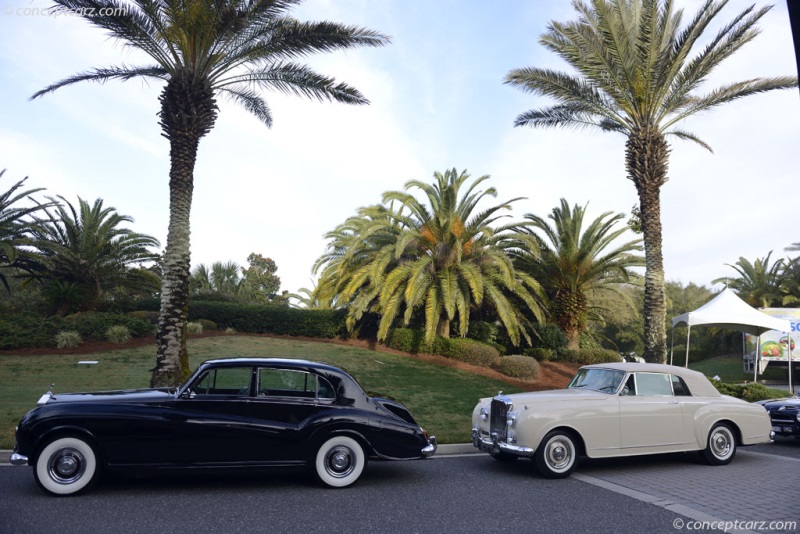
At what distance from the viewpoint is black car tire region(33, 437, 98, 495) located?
6.16 m

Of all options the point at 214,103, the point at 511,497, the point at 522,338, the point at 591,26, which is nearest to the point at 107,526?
the point at 511,497

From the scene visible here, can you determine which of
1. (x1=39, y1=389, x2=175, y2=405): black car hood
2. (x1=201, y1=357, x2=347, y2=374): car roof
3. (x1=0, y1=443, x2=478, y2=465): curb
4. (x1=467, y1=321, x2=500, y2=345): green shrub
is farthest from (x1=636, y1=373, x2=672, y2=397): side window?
(x1=467, y1=321, x2=500, y2=345): green shrub

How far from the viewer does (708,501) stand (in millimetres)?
6465

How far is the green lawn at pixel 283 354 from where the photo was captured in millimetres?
11703

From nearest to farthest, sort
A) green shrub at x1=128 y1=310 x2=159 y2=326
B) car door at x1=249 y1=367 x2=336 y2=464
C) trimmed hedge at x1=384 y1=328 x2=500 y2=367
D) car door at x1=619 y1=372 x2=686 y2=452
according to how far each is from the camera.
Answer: car door at x1=249 y1=367 x2=336 y2=464 → car door at x1=619 y1=372 x2=686 y2=452 → trimmed hedge at x1=384 y1=328 x2=500 y2=367 → green shrub at x1=128 y1=310 x2=159 y2=326

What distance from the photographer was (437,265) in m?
22.0

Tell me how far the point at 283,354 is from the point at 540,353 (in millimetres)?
10128

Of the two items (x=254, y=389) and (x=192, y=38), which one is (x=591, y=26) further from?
(x=254, y=389)

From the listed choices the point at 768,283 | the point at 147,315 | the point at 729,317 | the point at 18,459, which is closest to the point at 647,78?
the point at 729,317

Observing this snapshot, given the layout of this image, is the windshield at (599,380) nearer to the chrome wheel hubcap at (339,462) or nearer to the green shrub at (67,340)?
the chrome wheel hubcap at (339,462)

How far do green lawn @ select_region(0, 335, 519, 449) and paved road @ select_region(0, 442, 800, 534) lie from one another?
8.52ft

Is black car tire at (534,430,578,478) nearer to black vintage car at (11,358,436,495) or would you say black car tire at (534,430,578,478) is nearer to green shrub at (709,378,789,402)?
black vintage car at (11,358,436,495)

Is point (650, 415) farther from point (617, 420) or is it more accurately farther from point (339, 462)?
point (339, 462)

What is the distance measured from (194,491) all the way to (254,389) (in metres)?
1.29
